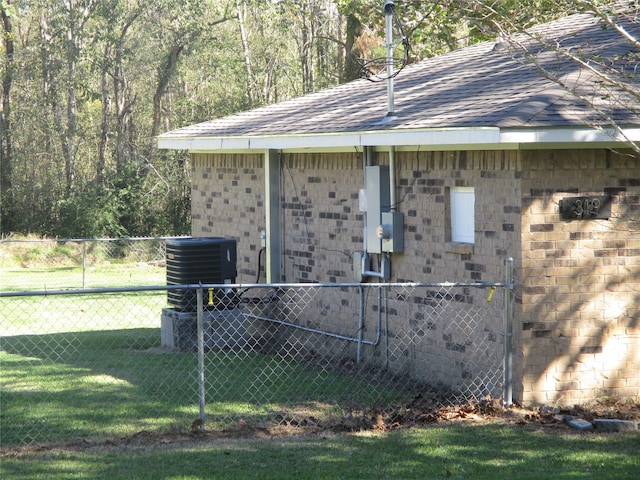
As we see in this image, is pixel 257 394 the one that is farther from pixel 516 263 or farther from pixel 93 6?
pixel 93 6

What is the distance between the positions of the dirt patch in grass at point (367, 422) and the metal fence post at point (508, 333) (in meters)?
0.16

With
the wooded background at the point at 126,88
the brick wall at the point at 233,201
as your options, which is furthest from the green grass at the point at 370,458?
the wooded background at the point at 126,88

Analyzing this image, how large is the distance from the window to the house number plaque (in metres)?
1.01

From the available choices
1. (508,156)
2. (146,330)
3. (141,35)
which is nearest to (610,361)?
(508,156)

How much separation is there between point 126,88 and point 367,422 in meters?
34.7

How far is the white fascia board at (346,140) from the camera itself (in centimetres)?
903

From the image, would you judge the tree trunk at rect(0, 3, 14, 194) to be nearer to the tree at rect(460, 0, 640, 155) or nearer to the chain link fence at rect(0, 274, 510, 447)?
the chain link fence at rect(0, 274, 510, 447)

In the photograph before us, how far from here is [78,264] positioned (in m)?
29.2

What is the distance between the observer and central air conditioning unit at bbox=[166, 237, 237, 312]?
1334cm

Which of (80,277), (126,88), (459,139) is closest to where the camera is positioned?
(459,139)

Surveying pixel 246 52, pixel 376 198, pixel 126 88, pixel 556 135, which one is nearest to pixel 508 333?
pixel 556 135

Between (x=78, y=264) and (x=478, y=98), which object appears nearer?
(x=478, y=98)

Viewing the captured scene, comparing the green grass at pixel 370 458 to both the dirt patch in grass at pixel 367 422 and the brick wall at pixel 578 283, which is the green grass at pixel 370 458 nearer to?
the dirt patch in grass at pixel 367 422

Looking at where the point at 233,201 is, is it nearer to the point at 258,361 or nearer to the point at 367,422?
the point at 258,361
